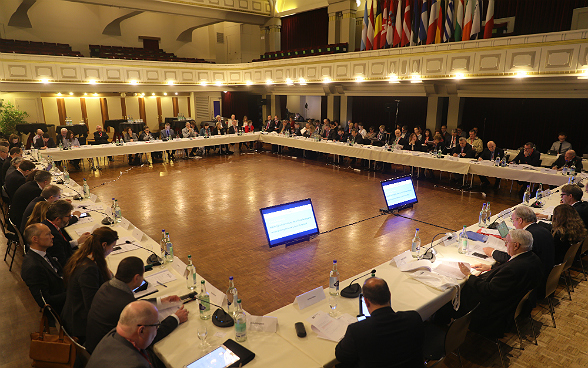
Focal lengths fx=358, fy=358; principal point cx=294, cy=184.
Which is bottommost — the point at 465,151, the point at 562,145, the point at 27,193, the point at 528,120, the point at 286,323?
the point at 286,323

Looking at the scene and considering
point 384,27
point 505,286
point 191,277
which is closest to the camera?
point 505,286

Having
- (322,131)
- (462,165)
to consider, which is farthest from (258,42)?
(462,165)

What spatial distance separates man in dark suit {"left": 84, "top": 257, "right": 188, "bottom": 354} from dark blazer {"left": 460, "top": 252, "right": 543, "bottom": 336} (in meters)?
2.59

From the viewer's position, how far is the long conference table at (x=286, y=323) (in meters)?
2.30

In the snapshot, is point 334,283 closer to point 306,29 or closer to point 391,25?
point 391,25

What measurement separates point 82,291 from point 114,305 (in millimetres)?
518

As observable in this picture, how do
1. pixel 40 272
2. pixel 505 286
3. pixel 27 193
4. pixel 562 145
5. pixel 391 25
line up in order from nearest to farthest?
pixel 505 286
pixel 40 272
pixel 27 193
pixel 562 145
pixel 391 25

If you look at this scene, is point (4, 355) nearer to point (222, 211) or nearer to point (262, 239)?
point (262, 239)

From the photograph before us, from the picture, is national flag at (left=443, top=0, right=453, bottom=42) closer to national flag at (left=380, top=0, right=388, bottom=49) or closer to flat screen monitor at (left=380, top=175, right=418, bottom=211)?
national flag at (left=380, top=0, right=388, bottom=49)

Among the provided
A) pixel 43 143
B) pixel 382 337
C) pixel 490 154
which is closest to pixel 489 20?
pixel 490 154

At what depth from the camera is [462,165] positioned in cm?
860

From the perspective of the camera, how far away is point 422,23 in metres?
11.6

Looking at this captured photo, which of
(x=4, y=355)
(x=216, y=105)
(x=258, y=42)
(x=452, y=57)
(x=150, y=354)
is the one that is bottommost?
(x=4, y=355)

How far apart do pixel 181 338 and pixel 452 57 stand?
10778mm
